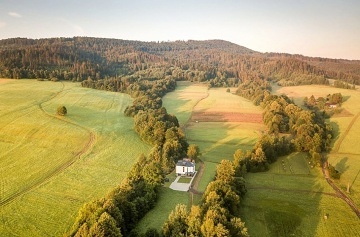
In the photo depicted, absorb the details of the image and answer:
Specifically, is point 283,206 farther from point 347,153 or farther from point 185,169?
point 347,153

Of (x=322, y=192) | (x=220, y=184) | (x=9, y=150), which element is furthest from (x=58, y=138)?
→ (x=322, y=192)

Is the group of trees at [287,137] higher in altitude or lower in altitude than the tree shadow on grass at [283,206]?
higher

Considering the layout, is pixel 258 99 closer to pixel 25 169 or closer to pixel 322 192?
pixel 322 192

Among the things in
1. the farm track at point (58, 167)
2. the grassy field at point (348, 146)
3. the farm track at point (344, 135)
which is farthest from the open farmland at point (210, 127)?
the farm track at point (58, 167)

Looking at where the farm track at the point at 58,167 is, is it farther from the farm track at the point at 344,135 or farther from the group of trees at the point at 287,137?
the farm track at the point at 344,135

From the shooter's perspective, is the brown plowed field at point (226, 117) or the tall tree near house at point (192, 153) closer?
the tall tree near house at point (192, 153)

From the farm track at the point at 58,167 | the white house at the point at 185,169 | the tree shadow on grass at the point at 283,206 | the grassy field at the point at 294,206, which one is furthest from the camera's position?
the white house at the point at 185,169

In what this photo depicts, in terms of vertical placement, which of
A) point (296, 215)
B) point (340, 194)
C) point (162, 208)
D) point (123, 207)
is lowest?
point (162, 208)

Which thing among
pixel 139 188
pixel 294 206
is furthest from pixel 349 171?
pixel 139 188
